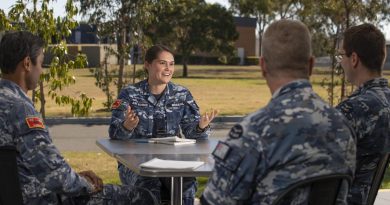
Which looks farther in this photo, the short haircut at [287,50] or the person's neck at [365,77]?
the person's neck at [365,77]

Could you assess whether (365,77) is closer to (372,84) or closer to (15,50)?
(372,84)

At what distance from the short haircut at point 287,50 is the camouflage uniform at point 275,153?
9 centimetres

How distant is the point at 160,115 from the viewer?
19.1 ft

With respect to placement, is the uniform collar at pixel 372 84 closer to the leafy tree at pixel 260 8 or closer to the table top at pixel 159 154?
the table top at pixel 159 154

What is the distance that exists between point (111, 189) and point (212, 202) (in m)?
1.79

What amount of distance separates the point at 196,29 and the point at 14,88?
4348cm

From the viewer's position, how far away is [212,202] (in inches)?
110

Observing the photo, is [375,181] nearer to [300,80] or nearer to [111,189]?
[300,80]

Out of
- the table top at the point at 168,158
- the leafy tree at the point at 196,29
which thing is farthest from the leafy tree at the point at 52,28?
the leafy tree at the point at 196,29

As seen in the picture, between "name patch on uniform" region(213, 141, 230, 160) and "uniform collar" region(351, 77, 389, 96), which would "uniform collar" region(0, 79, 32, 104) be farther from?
"uniform collar" region(351, 77, 389, 96)

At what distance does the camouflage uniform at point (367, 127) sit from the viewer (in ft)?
12.3

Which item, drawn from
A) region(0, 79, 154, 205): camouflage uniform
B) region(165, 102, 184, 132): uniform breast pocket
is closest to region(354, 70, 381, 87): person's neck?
region(0, 79, 154, 205): camouflage uniform

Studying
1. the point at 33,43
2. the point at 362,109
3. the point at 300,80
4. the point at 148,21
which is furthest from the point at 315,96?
the point at 148,21

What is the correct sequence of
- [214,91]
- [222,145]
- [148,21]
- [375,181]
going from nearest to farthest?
[222,145], [375,181], [148,21], [214,91]
